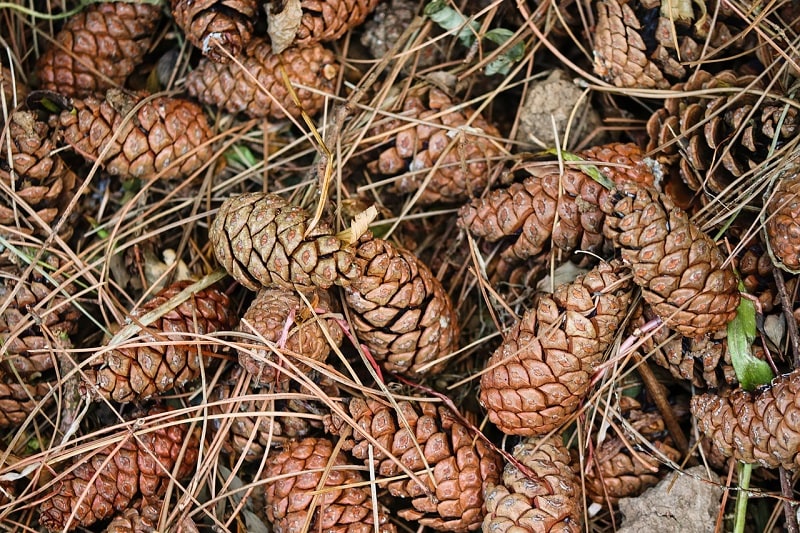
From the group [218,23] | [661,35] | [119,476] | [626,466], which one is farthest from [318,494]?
[661,35]

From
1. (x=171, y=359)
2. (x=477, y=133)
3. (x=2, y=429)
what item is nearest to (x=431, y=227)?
(x=477, y=133)

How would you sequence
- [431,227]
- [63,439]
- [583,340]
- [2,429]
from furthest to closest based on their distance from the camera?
[431,227], [2,429], [63,439], [583,340]

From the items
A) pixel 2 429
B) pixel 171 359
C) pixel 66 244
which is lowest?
pixel 2 429

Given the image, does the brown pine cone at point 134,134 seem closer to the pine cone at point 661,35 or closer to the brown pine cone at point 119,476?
the brown pine cone at point 119,476

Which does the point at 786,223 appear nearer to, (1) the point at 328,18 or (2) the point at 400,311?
(2) the point at 400,311

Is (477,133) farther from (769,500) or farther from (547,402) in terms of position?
(769,500)

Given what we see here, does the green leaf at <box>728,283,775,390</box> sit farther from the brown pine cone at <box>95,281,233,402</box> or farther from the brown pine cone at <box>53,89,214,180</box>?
the brown pine cone at <box>53,89,214,180</box>
